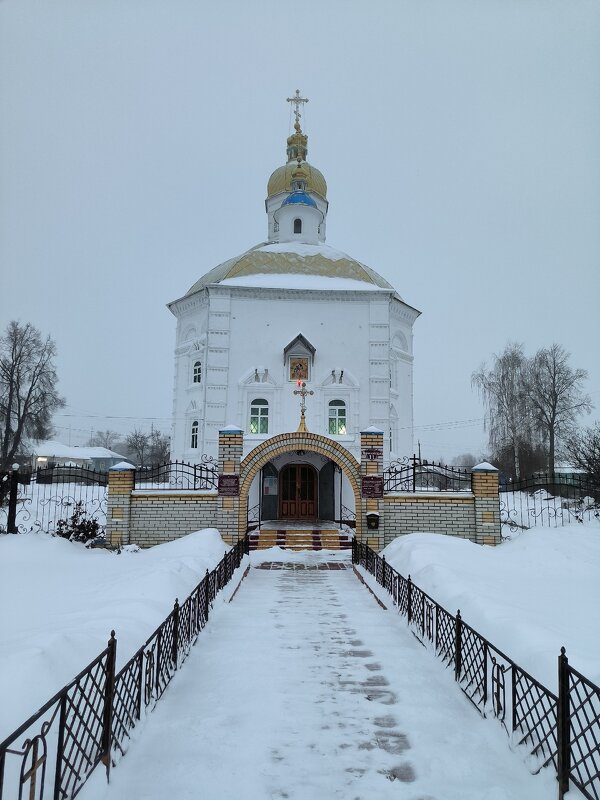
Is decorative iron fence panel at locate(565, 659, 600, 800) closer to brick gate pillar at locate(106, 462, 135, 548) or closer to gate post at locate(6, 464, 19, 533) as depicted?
brick gate pillar at locate(106, 462, 135, 548)

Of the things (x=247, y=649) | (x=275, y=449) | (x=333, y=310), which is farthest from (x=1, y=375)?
(x=247, y=649)

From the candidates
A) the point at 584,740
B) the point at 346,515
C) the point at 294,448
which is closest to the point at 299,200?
the point at 346,515

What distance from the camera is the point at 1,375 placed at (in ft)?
115

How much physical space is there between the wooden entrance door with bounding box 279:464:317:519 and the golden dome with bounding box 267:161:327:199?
2022cm

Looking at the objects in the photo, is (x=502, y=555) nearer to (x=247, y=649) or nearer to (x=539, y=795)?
(x=247, y=649)

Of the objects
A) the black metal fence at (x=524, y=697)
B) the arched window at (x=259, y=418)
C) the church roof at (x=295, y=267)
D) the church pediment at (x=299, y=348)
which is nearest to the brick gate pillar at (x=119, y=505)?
the black metal fence at (x=524, y=697)

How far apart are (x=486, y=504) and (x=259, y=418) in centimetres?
1193

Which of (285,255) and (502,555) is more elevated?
(285,255)

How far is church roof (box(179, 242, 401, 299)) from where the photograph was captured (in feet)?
85.6

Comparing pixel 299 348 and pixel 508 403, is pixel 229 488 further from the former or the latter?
pixel 508 403

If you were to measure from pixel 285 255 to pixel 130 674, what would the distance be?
24401 mm

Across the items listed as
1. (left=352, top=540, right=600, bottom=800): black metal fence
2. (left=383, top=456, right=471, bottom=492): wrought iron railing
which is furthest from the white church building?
(left=352, top=540, right=600, bottom=800): black metal fence

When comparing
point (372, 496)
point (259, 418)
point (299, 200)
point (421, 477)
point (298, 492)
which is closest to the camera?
point (372, 496)

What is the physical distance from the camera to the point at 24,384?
35938 millimetres
